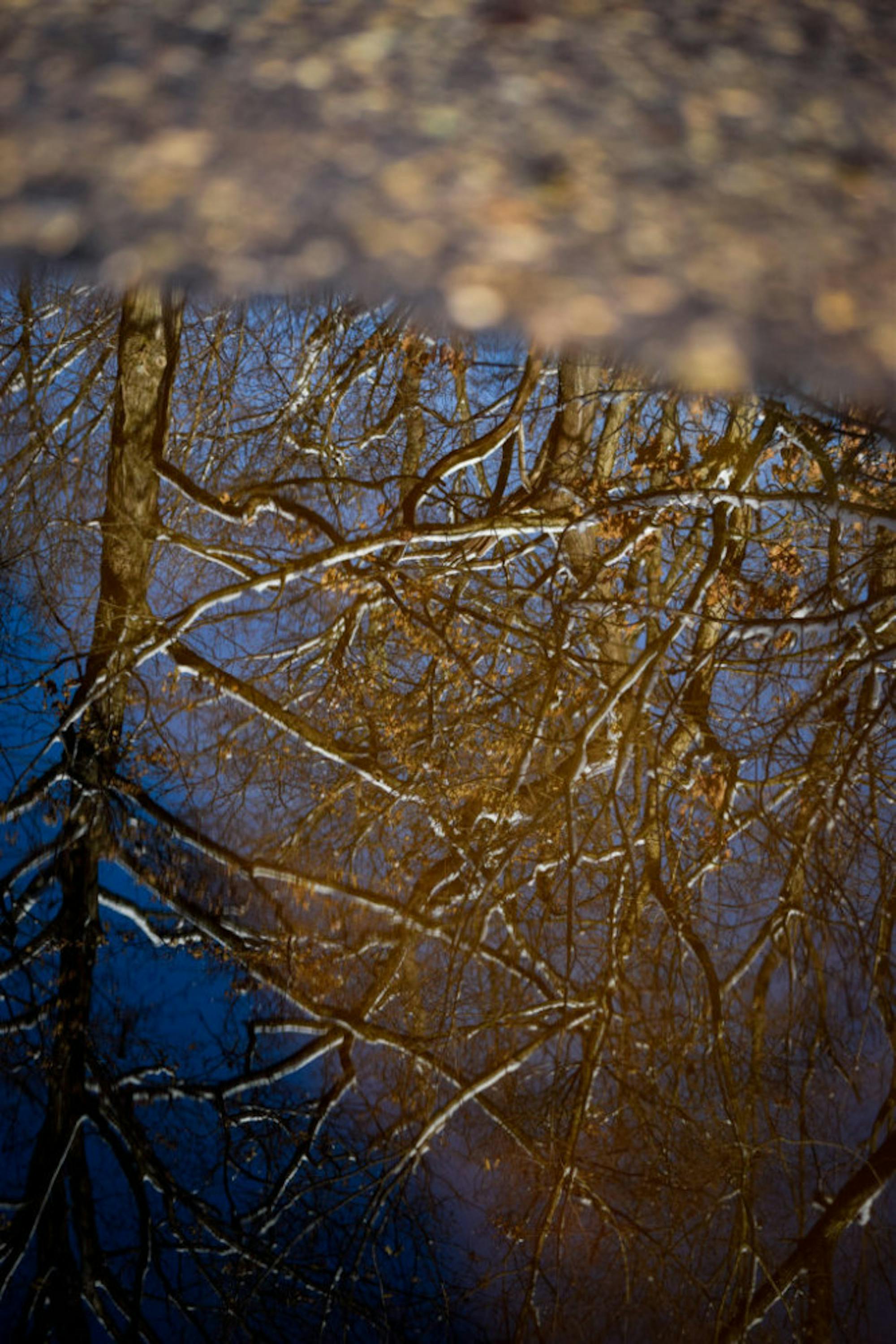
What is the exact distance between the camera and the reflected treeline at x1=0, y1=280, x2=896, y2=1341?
2.57 feet

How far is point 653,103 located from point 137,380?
2.49ft

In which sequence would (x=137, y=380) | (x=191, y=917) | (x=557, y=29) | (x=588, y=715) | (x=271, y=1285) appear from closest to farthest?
(x=271, y=1285)
(x=191, y=917)
(x=588, y=715)
(x=137, y=380)
(x=557, y=29)

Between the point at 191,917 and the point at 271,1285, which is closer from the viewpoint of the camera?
the point at 271,1285

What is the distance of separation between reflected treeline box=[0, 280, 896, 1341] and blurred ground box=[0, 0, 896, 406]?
0.27 ft

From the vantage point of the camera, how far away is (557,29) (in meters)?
1.61

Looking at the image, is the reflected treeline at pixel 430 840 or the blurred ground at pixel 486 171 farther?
the blurred ground at pixel 486 171

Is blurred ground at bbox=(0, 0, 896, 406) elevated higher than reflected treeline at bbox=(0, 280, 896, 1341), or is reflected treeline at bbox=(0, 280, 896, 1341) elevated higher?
blurred ground at bbox=(0, 0, 896, 406)

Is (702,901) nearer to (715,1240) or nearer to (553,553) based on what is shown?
(715,1240)

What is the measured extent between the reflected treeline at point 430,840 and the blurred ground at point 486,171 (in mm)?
84

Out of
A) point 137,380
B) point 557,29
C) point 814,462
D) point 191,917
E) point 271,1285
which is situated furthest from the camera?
point 557,29

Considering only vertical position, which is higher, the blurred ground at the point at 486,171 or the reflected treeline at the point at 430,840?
the blurred ground at the point at 486,171

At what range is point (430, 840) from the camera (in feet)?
3.43

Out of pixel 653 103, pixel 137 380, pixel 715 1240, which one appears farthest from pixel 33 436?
pixel 715 1240

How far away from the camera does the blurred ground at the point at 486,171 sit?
3.90 ft
